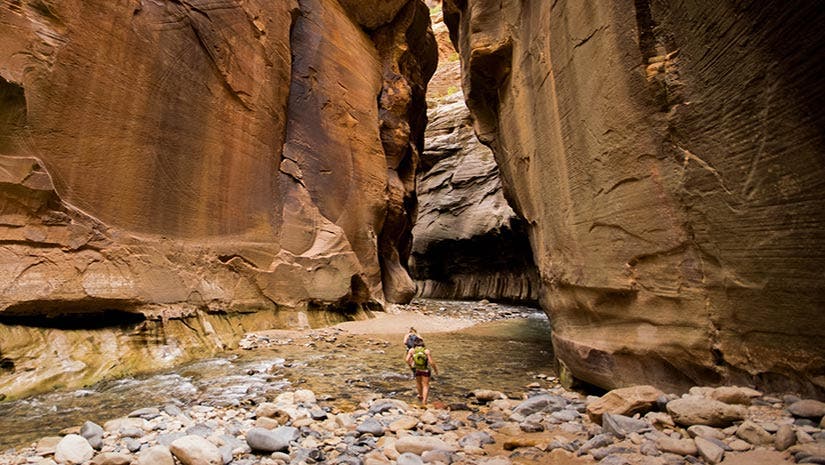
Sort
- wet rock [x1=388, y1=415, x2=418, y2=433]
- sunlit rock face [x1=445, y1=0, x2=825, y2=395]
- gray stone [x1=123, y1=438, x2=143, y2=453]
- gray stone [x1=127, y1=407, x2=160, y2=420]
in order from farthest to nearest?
gray stone [x1=127, y1=407, x2=160, y2=420] < wet rock [x1=388, y1=415, x2=418, y2=433] < gray stone [x1=123, y1=438, x2=143, y2=453] < sunlit rock face [x1=445, y1=0, x2=825, y2=395]

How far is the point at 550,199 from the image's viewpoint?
6758 millimetres

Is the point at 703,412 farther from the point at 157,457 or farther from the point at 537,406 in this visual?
the point at 157,457

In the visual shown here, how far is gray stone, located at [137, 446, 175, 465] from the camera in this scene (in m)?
3.23

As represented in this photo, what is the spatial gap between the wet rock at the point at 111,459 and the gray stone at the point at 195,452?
13.0 inches

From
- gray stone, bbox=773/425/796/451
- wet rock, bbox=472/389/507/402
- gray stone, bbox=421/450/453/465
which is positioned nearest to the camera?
gray stone, bbox=773/425/796/451

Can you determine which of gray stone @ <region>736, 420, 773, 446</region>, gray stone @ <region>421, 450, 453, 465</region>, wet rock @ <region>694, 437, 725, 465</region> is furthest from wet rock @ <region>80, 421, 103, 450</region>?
gray stone @ <region>736, 420, 773, 446</region>

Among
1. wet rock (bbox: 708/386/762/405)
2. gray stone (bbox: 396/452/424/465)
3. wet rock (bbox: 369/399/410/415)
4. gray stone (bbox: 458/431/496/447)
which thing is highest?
wet rock (bbox: 708/386/762/405)

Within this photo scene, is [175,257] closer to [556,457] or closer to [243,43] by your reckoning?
[243,43]

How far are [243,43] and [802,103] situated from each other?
12048 millimetres

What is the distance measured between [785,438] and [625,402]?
137cm

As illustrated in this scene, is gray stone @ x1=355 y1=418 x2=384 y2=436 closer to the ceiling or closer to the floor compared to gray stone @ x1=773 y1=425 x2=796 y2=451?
closer to the floor

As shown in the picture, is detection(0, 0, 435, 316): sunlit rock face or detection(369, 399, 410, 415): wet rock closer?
detection(369, 399, 410, 415): wet rock

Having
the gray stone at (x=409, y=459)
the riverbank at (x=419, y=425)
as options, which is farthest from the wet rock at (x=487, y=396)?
the gray stone at (x=409, y=459)

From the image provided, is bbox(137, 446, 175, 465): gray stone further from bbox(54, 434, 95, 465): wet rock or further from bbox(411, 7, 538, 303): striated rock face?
bbox(411, 7, 538, 303): striated rock face
